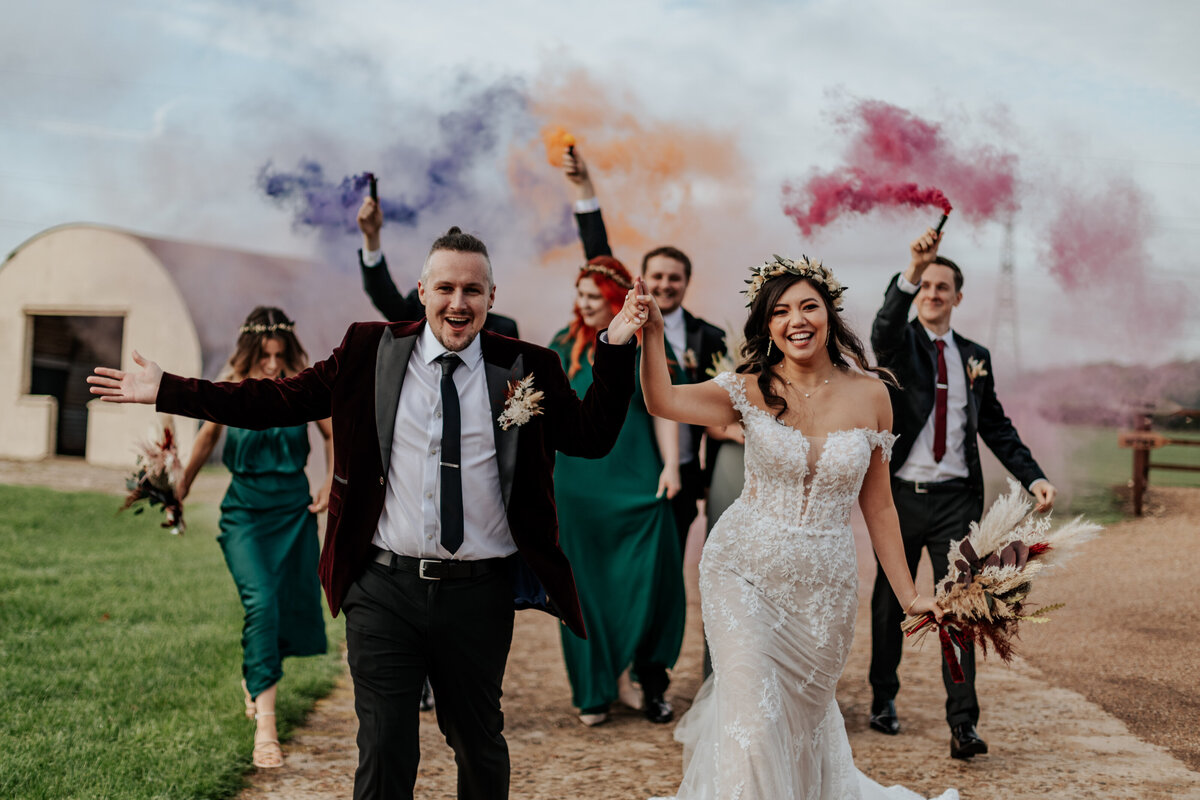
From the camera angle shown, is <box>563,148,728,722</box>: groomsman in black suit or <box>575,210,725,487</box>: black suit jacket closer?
<box>563,148,728,722</box>: groomsman in black suit

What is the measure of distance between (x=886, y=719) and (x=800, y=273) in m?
2.82

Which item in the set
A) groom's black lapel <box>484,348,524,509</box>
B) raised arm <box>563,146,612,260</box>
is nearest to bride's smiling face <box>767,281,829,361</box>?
groom's black lapel <box>484,348,524,509</box>

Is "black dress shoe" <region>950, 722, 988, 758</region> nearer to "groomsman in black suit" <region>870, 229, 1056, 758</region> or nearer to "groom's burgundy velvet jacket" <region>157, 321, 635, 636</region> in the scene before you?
"groomsman in black suit" <region>870, 229, 1056, 758</region>

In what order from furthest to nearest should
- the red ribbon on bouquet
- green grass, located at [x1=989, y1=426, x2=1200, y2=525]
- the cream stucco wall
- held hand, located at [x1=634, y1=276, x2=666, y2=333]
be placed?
the cream stucco wall
green grass, located at [x1=989, y1=426, x2=1200, y2=525]
the red ribbon on bouquet
held hand, located at [x1=634, y1=276, x2=666, y2=333]

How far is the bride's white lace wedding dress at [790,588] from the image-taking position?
141 inches

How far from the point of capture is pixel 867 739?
5426 mm

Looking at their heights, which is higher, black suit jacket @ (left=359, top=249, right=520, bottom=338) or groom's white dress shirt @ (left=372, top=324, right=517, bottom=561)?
black suit jacket @ (left=359, top=249, right=520, bottom=338)

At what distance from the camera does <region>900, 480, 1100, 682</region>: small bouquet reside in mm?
3334

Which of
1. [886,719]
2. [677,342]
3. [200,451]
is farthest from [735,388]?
[200,451]

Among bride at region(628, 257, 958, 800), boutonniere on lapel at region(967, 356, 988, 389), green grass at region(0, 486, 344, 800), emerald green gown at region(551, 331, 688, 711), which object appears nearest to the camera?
bride at region(628, 257, 958, 800)

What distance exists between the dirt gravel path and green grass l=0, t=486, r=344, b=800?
1.13 feet

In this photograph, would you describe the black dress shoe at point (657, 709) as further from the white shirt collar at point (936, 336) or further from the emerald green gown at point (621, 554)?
the white shirt collar at point (936, 336)

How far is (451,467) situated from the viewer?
3236mm

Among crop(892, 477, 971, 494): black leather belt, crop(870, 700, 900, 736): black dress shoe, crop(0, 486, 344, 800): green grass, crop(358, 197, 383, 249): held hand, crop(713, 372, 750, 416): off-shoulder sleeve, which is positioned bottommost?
crop(0, 486, 344, 800): green grass
